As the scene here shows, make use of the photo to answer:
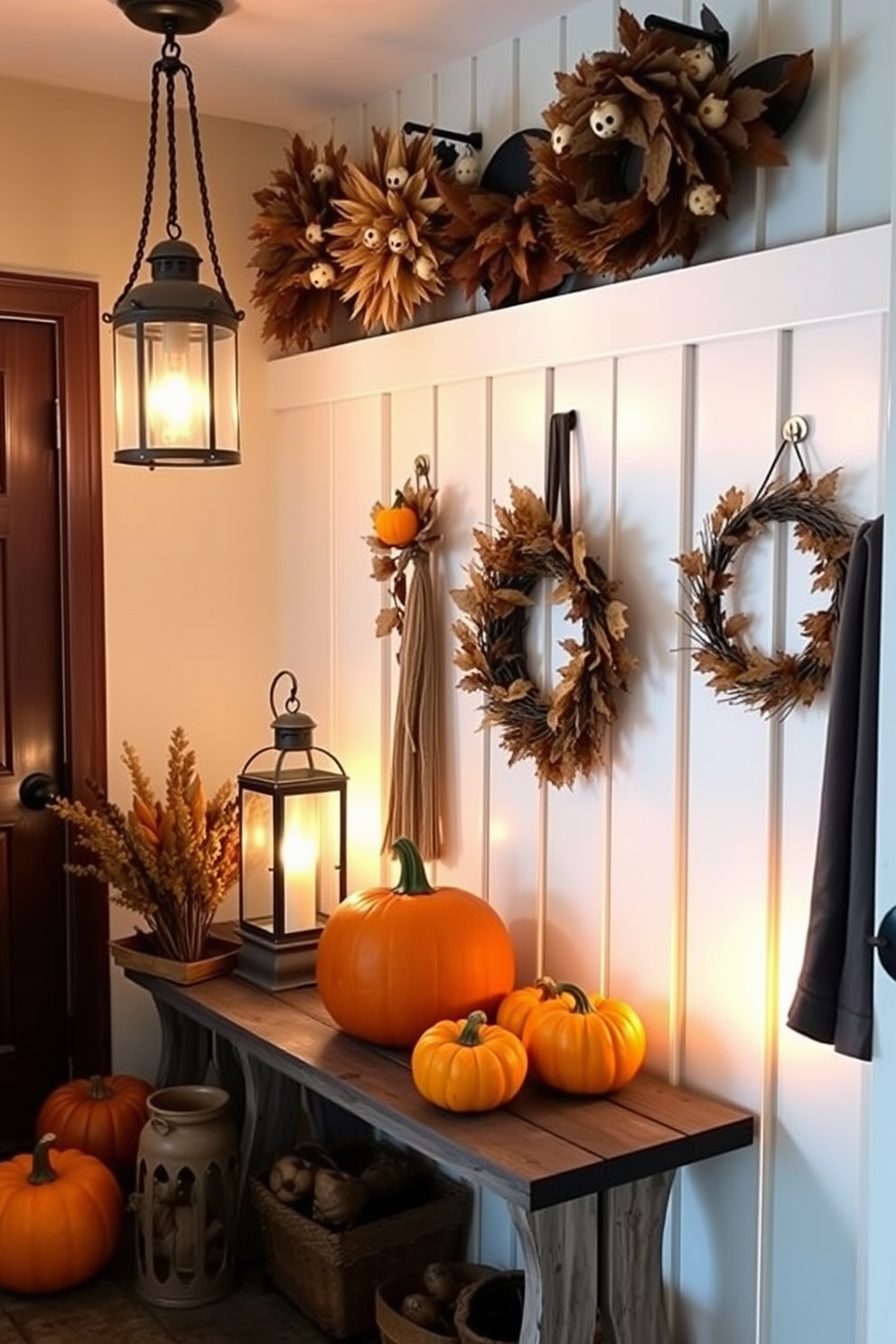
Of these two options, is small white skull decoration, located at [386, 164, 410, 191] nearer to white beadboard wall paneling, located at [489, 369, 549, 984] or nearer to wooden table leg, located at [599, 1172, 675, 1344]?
white beadboard wall paneling, located at [489, 369, 549, 984]

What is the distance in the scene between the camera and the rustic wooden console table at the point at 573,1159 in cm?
213

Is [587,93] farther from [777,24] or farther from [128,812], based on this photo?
[128,812]

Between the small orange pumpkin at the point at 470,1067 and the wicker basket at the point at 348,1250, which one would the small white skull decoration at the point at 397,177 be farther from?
the wicker basket at the point at 348,1250

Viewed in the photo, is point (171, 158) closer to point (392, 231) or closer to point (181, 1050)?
point (392, 231)

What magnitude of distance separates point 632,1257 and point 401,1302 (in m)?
0.55

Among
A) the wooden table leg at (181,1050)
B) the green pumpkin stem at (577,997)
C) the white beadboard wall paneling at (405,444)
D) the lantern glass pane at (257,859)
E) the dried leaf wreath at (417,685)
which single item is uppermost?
the white beadboard wall paneling at (405,444)

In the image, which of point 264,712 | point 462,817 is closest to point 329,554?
point 264,712

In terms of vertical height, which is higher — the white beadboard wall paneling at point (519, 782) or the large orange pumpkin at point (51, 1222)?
the white beadboard wall paneling at point (519, 782)

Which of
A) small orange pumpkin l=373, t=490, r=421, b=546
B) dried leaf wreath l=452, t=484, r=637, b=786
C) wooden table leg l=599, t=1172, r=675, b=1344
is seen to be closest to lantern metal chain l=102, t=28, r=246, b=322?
small orange pumpkin l=373, t=490, r=421, b=546

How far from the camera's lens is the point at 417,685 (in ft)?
9.58

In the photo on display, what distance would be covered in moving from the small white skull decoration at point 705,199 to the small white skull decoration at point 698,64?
0.16 m

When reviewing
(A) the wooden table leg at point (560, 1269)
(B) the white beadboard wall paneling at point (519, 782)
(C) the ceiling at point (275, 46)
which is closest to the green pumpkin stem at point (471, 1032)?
(A) the wooden table leg at point (560, 1269)

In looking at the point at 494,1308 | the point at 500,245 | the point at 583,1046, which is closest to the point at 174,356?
the point at 500,245

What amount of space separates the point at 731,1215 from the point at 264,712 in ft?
5.33
